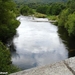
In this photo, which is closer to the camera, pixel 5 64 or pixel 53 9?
pixel 5 64

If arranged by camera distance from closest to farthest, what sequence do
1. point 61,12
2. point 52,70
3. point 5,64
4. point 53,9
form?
point 52,70 < point 5,64 < point 61,12 < point 53,9

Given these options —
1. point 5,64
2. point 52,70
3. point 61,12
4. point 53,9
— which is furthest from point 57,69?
point 53,9

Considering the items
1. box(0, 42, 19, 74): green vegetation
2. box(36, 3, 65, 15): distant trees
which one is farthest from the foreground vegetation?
box(0, 42, 19, 74): green vegetation

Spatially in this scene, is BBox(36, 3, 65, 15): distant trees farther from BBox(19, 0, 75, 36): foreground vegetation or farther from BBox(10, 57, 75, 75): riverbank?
BBox(10, 57, 75, 75): riverbank

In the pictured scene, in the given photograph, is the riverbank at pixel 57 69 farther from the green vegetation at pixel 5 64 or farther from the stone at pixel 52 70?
the green vegetation at pixel 5 64

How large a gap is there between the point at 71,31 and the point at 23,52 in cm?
1541

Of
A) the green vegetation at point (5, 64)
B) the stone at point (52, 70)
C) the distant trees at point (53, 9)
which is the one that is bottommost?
the distant trees at point (53, 9)

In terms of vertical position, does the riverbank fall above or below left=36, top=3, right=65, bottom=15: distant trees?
above

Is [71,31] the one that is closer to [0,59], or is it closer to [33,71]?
[0,59]

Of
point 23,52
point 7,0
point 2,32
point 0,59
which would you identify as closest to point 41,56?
point 23,52

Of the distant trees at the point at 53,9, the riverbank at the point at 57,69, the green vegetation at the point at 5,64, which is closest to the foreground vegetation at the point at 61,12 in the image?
the distant trees at the point at 53,9

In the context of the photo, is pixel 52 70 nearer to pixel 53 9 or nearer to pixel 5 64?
pixel 5 64

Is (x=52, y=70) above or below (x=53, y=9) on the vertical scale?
above

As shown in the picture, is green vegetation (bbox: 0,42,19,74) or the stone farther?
green vegetation (bbox: 0,42,19,74)
